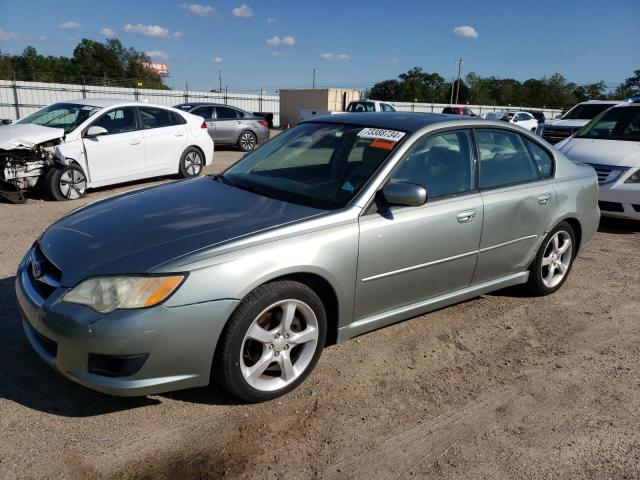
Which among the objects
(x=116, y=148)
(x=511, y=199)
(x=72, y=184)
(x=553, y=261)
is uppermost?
(x=511, y=199)

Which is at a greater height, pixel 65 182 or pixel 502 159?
pixel 502 159

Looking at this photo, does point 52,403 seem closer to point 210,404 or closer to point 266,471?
point 210,404

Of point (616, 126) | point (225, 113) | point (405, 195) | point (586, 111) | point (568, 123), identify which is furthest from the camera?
→ point (225, 113)

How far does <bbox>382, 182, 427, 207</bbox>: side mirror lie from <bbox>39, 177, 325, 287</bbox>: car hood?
46 cm

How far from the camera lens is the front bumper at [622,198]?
267 inches

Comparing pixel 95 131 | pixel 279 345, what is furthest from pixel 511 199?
pixel 95 131

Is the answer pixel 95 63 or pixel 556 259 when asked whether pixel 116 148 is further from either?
pixel 95 63

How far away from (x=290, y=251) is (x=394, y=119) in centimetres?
159

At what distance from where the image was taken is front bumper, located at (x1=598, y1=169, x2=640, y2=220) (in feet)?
22.3

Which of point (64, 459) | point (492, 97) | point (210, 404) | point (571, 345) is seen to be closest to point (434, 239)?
point (571, 345)

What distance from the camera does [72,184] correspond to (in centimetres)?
816

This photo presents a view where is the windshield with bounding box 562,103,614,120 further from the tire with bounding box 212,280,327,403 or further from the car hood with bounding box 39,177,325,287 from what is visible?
the tire with bounding box 212,280,327,403

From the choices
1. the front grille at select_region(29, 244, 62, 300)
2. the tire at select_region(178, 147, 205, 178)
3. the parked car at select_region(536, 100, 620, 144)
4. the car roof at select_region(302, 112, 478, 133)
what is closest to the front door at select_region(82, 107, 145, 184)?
the tire at select_region(178, 147, 205, 178)

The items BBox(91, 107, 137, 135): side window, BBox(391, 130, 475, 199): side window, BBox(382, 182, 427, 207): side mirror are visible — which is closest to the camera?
BBox(382, 182, 427, 207): side mirror
